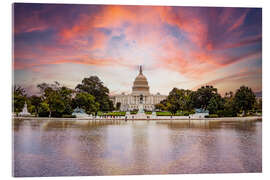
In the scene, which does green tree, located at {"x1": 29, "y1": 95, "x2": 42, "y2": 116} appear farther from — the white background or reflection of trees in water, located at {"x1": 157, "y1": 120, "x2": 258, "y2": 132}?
the white background

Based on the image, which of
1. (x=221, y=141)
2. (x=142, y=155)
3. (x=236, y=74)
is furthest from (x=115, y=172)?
(x=236, y=74)

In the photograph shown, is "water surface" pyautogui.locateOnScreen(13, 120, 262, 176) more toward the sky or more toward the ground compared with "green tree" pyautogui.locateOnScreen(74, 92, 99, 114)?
more toward the ground

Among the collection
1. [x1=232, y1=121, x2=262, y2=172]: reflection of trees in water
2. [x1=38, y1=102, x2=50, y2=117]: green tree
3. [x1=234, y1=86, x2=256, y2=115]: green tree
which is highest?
[x1=234, y1=86, x2=256, y2=115]: green tree

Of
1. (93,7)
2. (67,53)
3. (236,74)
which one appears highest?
(93,7)

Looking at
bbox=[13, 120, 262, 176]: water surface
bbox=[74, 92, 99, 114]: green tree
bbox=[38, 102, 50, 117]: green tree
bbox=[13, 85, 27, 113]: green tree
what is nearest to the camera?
bbox=[13, 120, 262, 176]: water surface

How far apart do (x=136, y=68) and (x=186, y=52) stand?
2.58 m

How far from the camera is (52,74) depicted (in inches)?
416

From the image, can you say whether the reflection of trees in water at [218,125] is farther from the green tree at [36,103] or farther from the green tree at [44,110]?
the green tree at [44,110]

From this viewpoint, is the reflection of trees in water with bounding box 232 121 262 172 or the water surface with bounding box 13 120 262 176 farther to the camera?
the reflection of trees in water with bounding box 232 121 262 172

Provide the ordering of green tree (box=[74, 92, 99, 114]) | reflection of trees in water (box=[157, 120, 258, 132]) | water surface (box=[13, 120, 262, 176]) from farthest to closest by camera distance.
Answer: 1. green tree (box=[74, 92, 99, 114])
2. reflection of trees in water (box=[157, 120, 258, 132])
3. water surface (box=[13, 120, 262, 176])

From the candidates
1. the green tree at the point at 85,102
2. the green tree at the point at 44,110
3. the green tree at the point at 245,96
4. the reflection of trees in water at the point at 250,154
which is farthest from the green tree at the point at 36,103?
the reflection of trees in water at the point at 250,154

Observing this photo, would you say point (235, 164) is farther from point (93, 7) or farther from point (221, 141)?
point (93, 7)

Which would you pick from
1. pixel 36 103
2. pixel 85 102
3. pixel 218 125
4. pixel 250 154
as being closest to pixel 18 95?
pixel 250 154

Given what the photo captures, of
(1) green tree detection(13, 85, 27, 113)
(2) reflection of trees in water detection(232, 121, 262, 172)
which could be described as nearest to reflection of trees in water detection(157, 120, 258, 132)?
(2) reflection of trees in water detection(232, 121, 262, 172)
